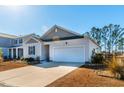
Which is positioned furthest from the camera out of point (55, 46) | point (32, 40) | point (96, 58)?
point (32, 40)

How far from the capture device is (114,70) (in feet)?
24.3

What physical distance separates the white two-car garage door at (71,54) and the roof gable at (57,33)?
5.59ft

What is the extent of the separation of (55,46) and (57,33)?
1731 millimetres

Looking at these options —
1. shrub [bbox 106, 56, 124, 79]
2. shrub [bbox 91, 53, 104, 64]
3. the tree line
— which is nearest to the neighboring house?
shrub [bbox 91, 53, 104, 64]

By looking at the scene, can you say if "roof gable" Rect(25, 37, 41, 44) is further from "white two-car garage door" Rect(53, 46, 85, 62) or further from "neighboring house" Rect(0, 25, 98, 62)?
"white two-car garage door" Rect(53, 46, 85, 62)

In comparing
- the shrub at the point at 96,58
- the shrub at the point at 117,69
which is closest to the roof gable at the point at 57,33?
the shrub at the point at 96,58

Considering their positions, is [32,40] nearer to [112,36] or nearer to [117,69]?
[112,36]

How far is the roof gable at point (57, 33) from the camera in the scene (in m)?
15.3

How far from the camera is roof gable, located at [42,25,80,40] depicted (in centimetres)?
1527

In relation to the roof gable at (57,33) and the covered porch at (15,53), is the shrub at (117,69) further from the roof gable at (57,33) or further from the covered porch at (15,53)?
the covered porch at (15,53)

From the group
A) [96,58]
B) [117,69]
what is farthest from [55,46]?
[117,69]

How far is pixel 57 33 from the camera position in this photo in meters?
16.2
